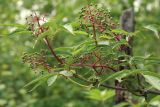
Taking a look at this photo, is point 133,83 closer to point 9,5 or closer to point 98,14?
point 98,14

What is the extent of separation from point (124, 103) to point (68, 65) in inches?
32.1

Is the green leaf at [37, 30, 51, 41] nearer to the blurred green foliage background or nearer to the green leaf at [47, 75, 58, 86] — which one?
the green leaf at [47, 75, 58, 86]

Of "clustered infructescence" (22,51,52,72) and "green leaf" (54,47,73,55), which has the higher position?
"green leaf" (54,47,73,55)

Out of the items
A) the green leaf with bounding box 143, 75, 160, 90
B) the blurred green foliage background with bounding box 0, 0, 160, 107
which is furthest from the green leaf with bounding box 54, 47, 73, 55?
the blurred green foliage background with bounding box 0, 0, 160, 107

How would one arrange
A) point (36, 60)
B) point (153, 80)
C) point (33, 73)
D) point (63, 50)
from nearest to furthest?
point (153, 80) < point (36, 60) < point (63, 50) < point (33, 73)

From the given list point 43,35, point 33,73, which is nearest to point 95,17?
point 43,35

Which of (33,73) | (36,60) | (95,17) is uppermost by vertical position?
(95,17)

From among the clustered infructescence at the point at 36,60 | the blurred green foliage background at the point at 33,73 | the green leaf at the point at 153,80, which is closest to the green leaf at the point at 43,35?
the clustered infructescence at the point at 36,60

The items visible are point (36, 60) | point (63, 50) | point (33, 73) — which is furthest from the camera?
point (33, 73)

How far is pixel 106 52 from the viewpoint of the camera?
1.49m

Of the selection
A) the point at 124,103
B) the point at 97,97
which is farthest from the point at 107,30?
the point at 97,97

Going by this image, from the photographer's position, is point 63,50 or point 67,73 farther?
point 63,50

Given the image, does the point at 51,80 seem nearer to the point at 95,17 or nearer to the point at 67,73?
the point at 67,73

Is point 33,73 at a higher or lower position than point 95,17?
lower
